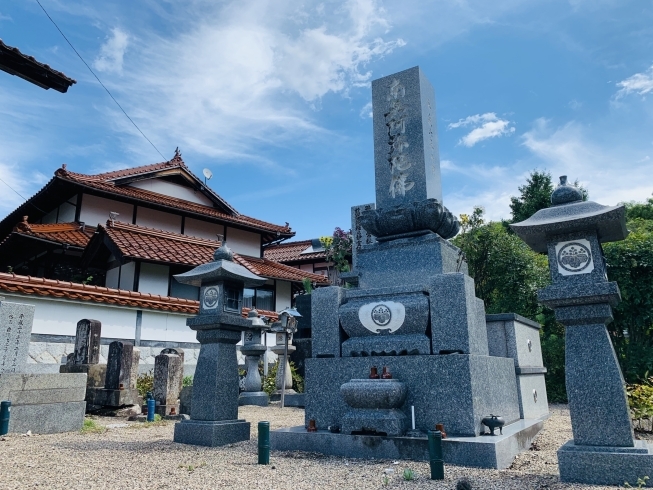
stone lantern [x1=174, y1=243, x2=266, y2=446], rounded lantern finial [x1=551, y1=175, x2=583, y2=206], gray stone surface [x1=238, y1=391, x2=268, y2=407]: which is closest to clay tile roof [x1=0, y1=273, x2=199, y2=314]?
gray stone surface [x1=238, y1=391, x2=268, y2=407]

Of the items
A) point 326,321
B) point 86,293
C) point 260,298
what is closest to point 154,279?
point 86,293

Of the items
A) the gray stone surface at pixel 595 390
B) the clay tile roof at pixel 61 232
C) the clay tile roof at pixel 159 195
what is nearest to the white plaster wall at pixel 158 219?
the clay tile roof at pixel 159 195

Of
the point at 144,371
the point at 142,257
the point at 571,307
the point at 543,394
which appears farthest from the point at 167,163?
the point at 571,307

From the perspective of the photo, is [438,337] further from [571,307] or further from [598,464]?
[598,464]

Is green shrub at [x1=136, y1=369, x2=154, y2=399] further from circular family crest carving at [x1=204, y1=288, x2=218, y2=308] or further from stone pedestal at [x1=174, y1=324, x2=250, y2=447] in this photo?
circular family crest carving at [x1=204, y1=288, x2=218, y2=308]

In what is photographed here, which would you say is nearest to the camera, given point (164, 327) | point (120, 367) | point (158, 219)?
point (120, 367)

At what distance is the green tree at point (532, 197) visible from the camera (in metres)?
26.0

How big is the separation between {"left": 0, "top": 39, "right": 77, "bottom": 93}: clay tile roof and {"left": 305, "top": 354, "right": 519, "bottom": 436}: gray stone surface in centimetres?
614

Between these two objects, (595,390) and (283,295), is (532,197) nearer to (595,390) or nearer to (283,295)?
(283,295)

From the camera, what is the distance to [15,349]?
7617 millimetres

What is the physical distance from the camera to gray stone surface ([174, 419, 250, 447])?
20.1 ft

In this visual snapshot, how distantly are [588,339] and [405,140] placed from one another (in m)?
3.73

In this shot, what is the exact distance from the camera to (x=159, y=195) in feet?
66.8

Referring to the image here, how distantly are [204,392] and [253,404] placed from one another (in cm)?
650
